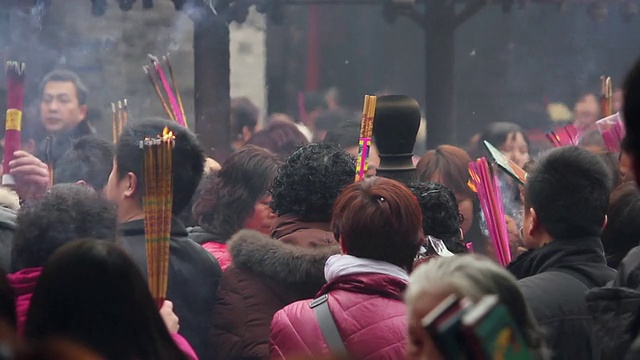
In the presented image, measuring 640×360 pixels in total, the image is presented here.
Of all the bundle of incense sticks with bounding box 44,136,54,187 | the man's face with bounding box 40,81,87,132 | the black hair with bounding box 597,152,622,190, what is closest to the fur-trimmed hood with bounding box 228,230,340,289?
the black hair with bounding box 597,152,622,190

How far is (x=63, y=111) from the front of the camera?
6.17 m

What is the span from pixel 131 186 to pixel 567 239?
1293 mm

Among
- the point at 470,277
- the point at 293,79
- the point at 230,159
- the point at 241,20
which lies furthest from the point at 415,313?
the point at 293,79

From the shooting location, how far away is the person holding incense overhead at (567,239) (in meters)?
2.91

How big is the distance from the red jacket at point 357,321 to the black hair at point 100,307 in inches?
25.7

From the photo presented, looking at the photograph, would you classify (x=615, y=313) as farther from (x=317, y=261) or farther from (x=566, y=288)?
(x=317, y=261)

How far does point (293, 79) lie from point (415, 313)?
427 inches

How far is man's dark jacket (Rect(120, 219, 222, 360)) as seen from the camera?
3.27 m

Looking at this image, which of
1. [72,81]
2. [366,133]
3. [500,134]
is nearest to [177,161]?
[366,133]

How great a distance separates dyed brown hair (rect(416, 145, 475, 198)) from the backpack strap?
80.9 inches

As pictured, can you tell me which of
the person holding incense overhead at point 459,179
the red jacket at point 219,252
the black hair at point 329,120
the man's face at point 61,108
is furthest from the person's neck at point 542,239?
the black hair at point 329,120

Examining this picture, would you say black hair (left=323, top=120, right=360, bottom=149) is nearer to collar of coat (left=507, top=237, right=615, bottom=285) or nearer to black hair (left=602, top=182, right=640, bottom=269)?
black hair (left=602, top=182, right=640, bottom=269)

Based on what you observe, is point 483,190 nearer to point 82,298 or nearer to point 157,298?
point 157,298

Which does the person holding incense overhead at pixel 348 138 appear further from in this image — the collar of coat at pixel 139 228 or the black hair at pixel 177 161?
the collar of coat at pixel 139 228
